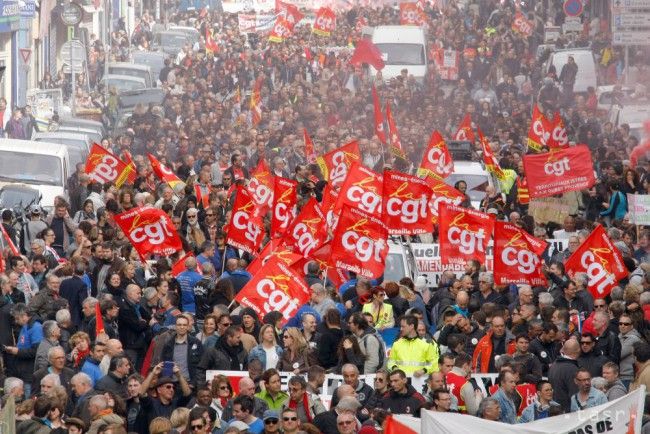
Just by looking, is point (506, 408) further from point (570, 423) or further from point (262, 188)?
point (262, 188)

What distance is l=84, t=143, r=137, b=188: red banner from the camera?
1043 inches

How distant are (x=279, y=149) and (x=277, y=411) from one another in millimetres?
18936

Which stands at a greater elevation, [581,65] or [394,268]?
[581,65]

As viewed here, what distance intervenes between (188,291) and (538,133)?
11.1 metres

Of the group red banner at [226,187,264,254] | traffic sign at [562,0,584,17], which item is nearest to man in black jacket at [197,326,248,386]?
red banner at [226,187,264,254]

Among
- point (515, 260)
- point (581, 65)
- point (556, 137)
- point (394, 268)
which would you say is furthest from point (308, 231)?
point (581, 65)

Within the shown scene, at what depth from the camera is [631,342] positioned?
57.0 feet

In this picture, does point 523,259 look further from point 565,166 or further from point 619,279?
point 565,166

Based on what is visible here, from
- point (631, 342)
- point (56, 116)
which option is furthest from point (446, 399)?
point (56, 116)

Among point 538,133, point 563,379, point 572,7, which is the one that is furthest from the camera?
point 572,7

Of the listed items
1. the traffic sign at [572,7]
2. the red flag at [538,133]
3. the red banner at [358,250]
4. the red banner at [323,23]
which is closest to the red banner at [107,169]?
the red flag at [538,133]

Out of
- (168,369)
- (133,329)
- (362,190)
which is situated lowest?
(133,329)

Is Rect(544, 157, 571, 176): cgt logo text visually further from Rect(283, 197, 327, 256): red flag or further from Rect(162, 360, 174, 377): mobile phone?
Rect(162, 360, 174, 377): mobile phone

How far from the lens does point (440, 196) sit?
24.3 meters
